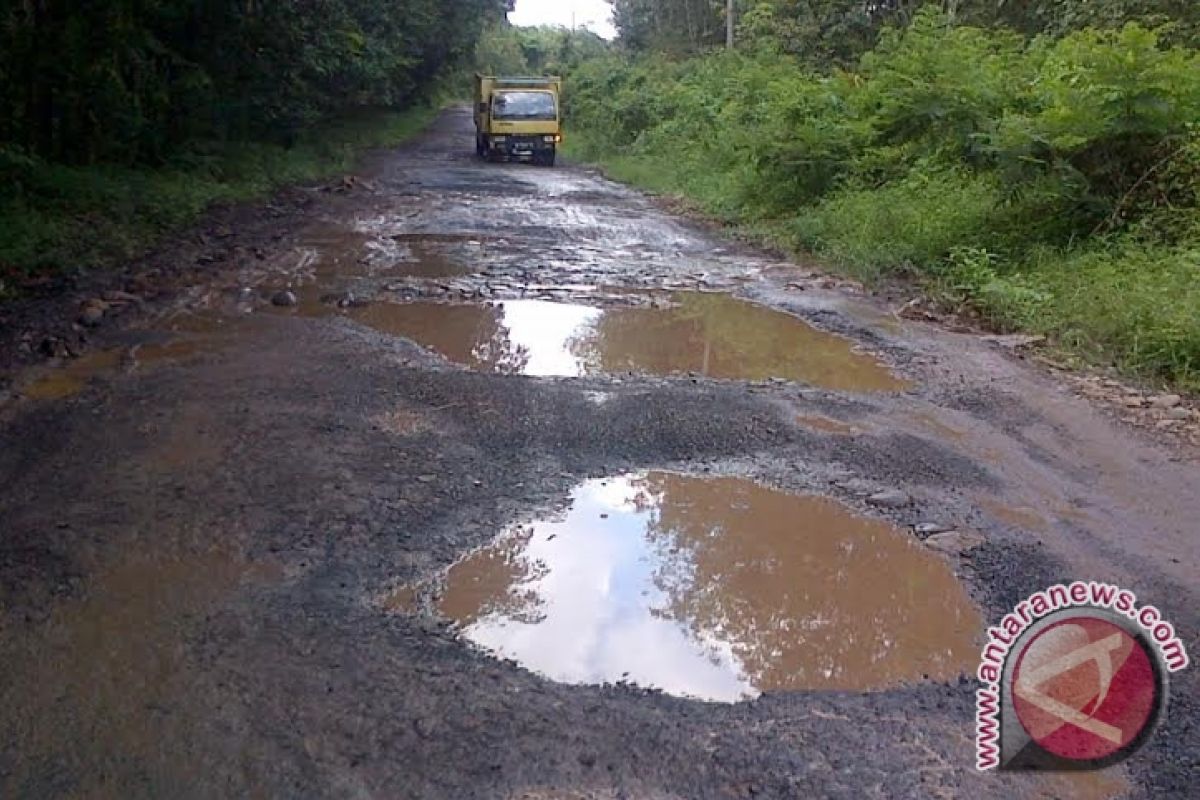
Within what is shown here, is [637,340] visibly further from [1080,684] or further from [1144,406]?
[1080,684]

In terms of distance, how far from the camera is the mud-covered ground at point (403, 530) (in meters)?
2.93

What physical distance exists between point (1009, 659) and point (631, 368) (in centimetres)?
482

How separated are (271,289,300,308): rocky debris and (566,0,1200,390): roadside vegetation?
601 cm

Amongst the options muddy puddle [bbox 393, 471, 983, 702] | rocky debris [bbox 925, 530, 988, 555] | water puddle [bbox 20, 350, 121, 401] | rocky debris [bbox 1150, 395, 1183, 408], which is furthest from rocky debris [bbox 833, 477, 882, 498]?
water puddle [bbox 20, 350, 121, 401]

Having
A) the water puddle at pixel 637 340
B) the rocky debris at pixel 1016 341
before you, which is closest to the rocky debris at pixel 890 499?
the water puddle at pixel 637 340

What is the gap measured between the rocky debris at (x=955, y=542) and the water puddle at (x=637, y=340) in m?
2.43

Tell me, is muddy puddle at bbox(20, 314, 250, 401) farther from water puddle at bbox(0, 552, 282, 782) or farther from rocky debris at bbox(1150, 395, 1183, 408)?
rocky debris at bbox(1150, 395, 1183, 408)

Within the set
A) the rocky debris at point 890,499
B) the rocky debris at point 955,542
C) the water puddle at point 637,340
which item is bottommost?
the water puddle at point 637,340

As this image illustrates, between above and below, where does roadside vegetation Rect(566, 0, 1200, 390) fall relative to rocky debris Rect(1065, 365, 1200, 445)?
above

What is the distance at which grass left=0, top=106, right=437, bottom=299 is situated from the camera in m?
9.70

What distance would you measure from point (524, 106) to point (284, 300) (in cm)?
1915

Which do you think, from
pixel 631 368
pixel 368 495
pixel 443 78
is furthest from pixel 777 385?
pixel 443 78

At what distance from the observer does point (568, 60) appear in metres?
57.4

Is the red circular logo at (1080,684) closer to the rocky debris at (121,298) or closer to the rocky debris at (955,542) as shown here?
the rocky debris at (955,542)
